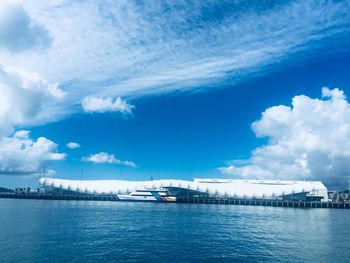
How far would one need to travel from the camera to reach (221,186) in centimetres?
16650

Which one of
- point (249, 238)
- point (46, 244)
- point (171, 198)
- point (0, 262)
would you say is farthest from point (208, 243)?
point (171, 198)

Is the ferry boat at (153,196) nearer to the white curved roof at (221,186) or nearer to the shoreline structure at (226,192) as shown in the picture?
the shoreline structure at (226,192)

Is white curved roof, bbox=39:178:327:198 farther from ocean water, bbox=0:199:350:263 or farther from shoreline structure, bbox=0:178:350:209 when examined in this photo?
ocean water, bbox=0:199:350:263

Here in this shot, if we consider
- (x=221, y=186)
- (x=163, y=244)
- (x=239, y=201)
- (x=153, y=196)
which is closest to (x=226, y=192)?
(x=221, y=186)

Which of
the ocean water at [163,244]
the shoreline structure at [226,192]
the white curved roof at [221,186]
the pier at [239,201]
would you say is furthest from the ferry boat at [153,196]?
the ocean water at [163,244]

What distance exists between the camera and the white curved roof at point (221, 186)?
525 ft

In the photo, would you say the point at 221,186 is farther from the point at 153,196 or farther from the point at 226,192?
the point at 153,196

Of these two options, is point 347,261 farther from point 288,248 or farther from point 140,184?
point 140,184

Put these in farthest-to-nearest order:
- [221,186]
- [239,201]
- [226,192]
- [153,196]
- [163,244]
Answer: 1. [221,186]
2. [226,192]
3. [239,201]
4. [153,196]
5. [163,244]

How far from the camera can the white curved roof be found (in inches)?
6304

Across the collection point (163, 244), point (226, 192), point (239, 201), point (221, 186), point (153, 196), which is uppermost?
point (221, 186)

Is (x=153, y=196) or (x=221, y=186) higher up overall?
(x=221, y=186)

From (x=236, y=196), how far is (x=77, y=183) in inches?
3519

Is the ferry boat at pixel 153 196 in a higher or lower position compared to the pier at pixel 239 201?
higher
